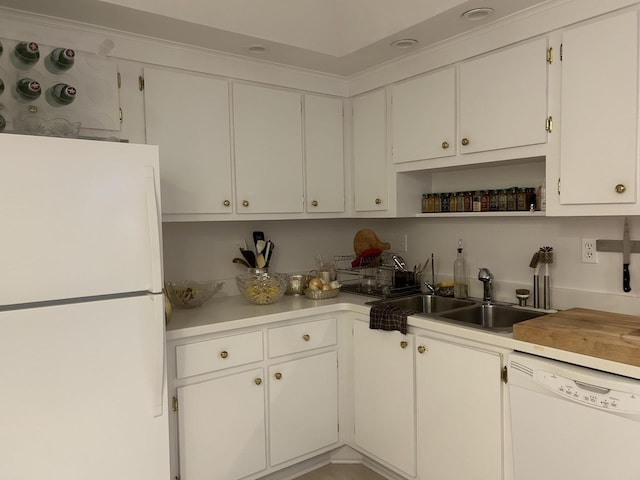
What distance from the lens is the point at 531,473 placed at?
5.82 ft

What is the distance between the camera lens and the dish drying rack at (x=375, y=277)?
2859mm

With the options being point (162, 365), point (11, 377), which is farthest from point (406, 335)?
point (11, 377)

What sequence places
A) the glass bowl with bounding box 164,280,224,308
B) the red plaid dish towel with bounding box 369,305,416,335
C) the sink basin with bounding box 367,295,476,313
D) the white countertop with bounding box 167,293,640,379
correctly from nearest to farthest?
the white countertop with bounding box 167,293,640,379 < the red plaid dish towel with bounding box 369,305,416,335 < the glass bowl with bounding box 164,280,224,308 < the sink basin with bounding box 367,295,476,313

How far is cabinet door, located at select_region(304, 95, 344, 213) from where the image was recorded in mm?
2932

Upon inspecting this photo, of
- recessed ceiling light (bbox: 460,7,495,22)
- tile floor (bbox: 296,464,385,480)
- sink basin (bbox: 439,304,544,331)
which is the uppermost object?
recessed ceiling light (bbox: 460,7,495,22)

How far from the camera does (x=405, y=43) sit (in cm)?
246

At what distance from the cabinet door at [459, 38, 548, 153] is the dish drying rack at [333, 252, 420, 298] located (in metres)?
0.91

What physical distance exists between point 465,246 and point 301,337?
1.14 meters

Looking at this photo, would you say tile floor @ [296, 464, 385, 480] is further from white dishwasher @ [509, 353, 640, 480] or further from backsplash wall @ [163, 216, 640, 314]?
backsplash wall @ [163, 216, 640, 314]

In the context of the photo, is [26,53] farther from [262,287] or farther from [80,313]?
[262,287]

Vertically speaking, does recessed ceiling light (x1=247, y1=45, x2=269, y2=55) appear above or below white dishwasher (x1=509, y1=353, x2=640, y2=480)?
above

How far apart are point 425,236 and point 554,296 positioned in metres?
0.93

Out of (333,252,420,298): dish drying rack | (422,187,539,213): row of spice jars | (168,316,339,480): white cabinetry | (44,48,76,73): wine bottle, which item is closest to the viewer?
(44,48,76,73): wine bottle

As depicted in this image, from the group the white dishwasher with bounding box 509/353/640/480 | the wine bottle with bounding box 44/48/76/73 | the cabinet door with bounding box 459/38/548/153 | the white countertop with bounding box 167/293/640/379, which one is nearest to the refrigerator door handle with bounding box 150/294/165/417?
the white countertop with bounding box 167/293/640/379
